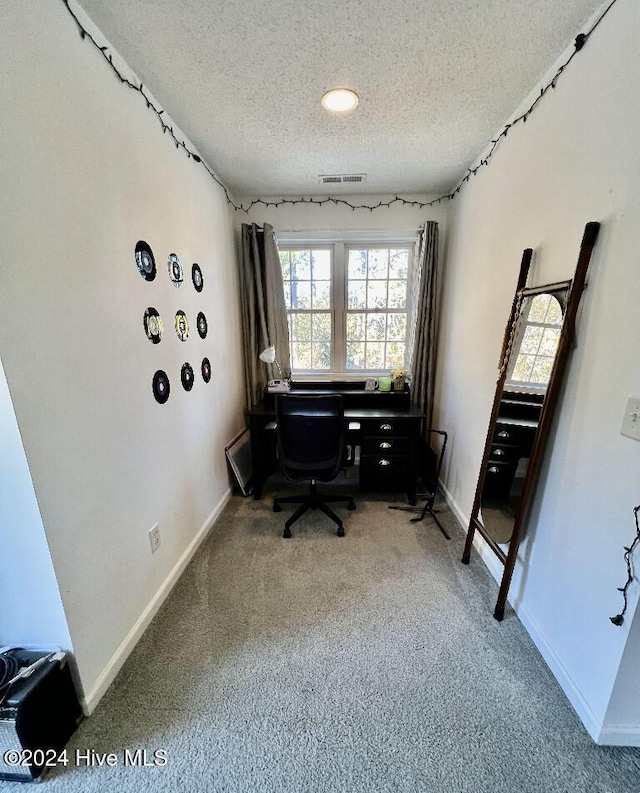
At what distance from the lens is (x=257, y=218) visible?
282 centimetres

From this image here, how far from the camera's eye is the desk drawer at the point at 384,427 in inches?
97.3

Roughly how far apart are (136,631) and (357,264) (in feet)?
10.0

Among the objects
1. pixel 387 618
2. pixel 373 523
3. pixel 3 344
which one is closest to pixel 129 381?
pixel 3 344

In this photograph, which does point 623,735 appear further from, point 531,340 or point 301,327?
point 301,327

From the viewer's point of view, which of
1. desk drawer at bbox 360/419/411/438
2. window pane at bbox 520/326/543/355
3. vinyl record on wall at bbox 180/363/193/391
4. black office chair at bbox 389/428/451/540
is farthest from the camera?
desk drawer at bbox 360/419/411/438

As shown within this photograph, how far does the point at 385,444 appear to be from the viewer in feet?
8.23

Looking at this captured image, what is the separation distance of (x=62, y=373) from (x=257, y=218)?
235 centimetres

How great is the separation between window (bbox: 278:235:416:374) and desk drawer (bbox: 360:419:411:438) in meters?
0.84

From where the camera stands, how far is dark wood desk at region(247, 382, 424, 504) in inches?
97.7

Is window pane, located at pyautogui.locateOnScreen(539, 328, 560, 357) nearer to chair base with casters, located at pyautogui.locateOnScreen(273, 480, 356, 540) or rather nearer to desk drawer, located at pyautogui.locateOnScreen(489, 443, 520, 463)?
desk drawer, located at pyautogui.locateOnScreen(489, 443, 520, 463)

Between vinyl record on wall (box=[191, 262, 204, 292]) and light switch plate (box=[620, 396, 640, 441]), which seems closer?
light switch plate (box=[620, 396, 640, 441])

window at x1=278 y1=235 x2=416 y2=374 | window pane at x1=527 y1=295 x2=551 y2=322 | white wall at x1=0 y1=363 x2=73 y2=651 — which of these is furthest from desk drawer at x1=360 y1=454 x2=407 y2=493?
white wall at x1=0 y1=363 x2=73 y2=651

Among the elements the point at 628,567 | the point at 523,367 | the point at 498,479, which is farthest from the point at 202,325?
the point at 628,567

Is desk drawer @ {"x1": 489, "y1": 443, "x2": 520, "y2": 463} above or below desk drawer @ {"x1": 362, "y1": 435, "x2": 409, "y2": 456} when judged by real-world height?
above
